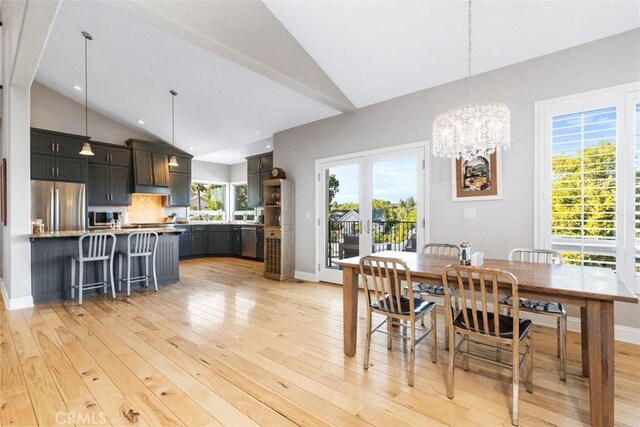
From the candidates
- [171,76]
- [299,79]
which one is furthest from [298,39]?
[171,76]

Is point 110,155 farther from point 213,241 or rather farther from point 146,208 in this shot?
point 213,241

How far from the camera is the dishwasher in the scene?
25.1 feet

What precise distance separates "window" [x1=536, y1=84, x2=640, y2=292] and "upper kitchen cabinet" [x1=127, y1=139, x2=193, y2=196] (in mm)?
7117

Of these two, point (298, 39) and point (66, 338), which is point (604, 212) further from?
point (66, 338)

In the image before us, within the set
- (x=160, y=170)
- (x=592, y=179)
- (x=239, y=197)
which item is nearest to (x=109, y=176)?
(x=160, y=170)

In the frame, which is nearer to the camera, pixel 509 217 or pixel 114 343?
pixel 114 343

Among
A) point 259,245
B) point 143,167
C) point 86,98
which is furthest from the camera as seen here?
point 259,245

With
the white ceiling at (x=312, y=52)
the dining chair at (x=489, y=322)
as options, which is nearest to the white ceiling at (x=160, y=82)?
the white ceiling at (x=312, y=52)

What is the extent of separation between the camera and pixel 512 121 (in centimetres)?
334

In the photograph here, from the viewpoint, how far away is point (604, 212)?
2877 millimetres

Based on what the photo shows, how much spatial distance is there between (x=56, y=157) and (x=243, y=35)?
15.4ft

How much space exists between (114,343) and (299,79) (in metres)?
3.34

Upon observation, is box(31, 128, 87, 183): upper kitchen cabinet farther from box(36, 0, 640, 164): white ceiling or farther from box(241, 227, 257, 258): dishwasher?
box(241, 227, 257, 258): dishwasher

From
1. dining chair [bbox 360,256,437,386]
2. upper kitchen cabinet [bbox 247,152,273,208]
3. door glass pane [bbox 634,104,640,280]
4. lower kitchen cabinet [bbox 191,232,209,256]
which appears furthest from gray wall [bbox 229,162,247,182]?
door glass pane [bbox 634,104,640,280]
